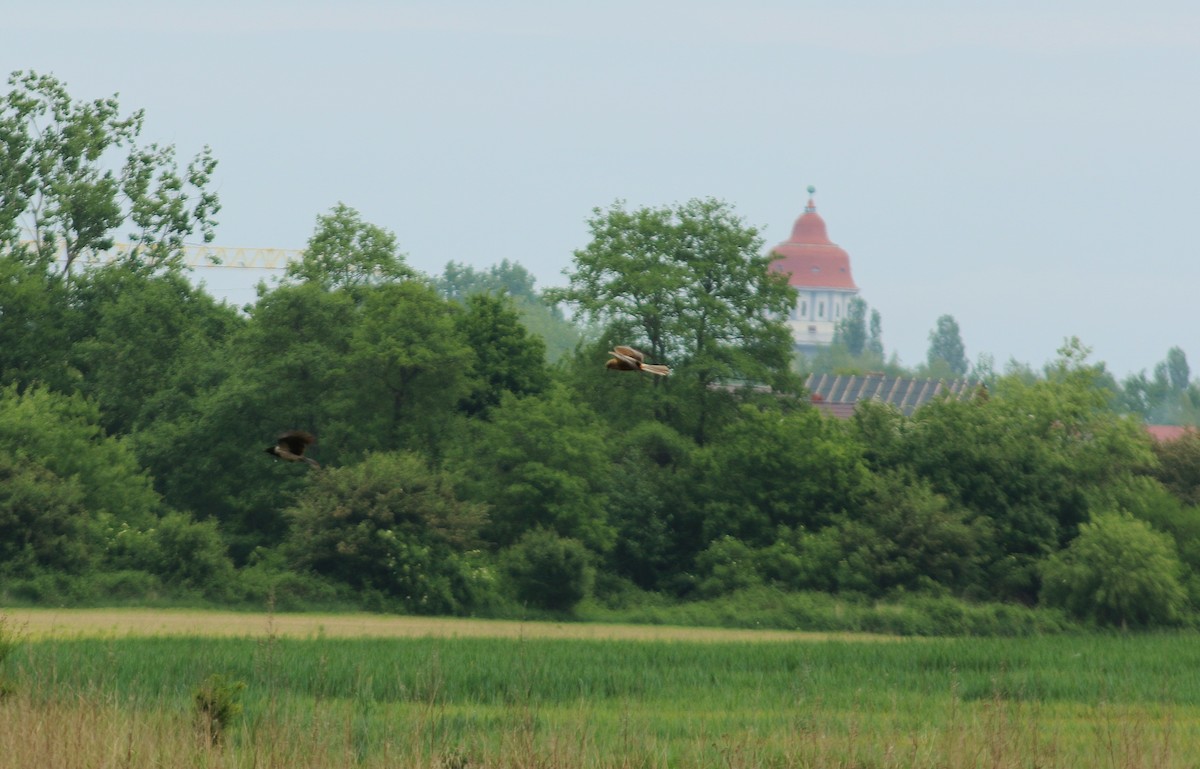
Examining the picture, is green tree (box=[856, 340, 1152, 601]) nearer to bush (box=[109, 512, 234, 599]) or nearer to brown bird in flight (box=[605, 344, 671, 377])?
bush (box=[109, 512, 234, 599])

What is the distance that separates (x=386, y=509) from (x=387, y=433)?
6175 mm

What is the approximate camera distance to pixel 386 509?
44094mm

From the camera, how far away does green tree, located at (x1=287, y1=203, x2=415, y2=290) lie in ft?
189

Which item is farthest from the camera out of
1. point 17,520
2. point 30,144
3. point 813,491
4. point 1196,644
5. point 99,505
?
point 30,144

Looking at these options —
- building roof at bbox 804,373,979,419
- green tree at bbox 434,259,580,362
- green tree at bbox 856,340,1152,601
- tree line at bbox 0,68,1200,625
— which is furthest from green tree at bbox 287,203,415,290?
green tree at bbox 434,259,580,362

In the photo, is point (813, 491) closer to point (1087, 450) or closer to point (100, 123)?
point (1087, 450)

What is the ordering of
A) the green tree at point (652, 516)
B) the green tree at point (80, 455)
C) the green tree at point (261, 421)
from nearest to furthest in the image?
1. the green tree at point (80, 455)
2. the green tree at point (261, 421)
3. the green tree at point (652, 516)

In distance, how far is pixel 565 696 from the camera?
90.0 ft

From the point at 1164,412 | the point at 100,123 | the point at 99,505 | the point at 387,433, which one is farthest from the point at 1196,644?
the point at 1164,412

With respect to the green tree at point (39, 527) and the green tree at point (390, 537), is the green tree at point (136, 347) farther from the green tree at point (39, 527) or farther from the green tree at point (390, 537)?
the green tree at point (390, 537)

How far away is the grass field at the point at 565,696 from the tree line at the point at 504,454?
3336mm

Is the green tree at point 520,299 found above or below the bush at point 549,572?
above

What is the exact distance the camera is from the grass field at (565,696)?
44.3 feet

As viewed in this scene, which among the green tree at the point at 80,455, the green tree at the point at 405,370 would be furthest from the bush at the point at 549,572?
the green tree at the point at 80,455
